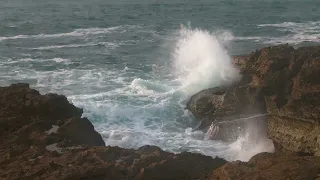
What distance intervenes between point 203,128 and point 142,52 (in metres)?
15.0

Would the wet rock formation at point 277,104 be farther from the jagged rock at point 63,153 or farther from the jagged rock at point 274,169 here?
the jagged rock at point 63,153

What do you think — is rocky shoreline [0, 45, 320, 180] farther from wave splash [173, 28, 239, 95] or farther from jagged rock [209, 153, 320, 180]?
wave splash [173, 28, 239, 95]

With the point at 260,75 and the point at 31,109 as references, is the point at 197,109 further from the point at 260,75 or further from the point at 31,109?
the point at 31,109

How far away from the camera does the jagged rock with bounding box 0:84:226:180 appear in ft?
33.5

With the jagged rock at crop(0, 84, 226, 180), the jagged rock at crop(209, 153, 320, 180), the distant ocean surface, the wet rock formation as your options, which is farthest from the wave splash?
the jagged rock at crop(209, 153, 320, 180)

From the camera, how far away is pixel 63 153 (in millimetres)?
11312

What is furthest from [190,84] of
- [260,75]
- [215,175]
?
[215,175]

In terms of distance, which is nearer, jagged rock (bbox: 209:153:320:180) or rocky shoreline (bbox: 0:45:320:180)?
jagged rock (bbox: 209:153:320:180)

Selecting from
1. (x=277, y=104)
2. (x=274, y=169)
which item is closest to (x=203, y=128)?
(x=277, y=104)

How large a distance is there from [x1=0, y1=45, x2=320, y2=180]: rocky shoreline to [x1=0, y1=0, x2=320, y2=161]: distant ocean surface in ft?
4.45

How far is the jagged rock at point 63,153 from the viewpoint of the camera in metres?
10.2

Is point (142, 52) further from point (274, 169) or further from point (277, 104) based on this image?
point (274, 169)

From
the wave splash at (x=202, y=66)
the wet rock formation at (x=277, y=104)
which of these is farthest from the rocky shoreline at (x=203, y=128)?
the wave splash at (x=202, y=66)

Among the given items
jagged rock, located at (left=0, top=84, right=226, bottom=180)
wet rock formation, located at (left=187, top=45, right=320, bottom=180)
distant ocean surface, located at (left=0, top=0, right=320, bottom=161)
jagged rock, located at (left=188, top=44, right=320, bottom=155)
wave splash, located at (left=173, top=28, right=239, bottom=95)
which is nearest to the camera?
wet rock formation, located at (left=187, top=45, right=320, bottom=180)
